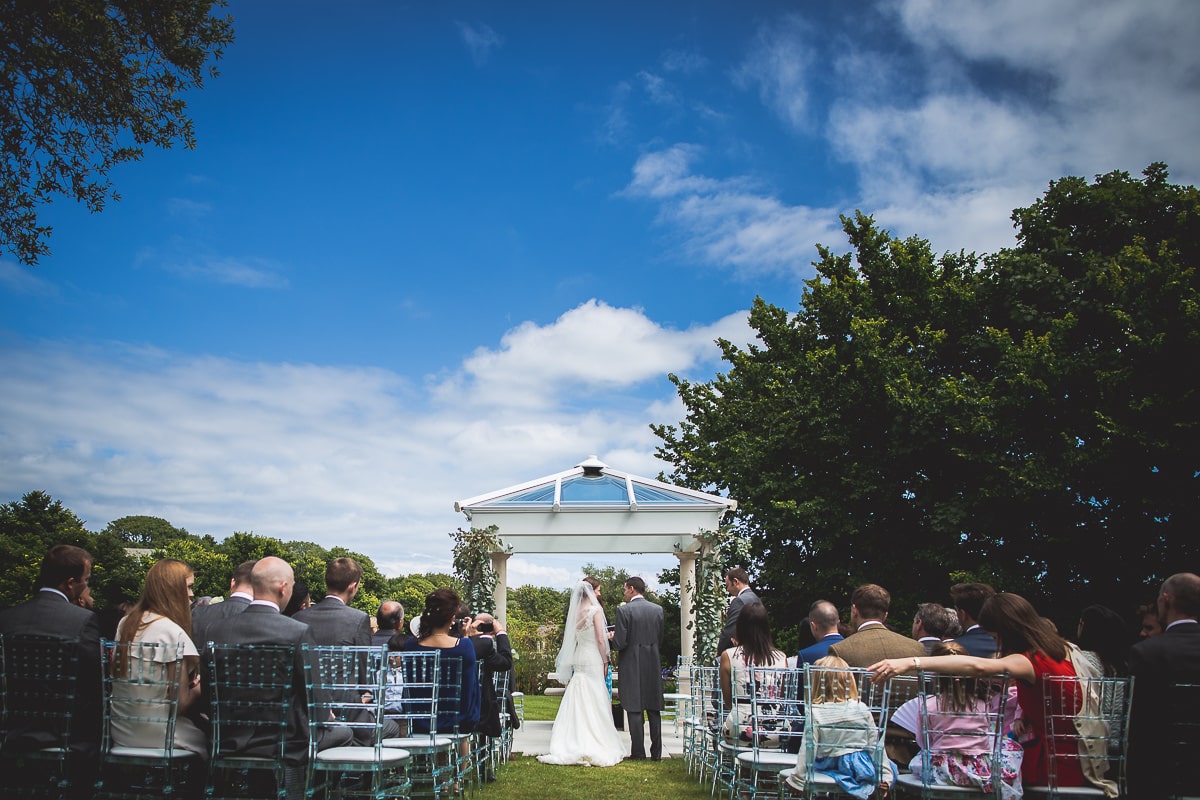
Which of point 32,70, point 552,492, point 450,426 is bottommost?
point 552,492

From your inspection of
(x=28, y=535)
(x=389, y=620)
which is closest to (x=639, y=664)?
(x=389, y=620)

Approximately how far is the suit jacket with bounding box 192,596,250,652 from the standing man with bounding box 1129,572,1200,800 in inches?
195

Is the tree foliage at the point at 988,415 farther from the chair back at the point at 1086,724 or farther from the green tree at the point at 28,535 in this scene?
the green tree at the point at 28,535

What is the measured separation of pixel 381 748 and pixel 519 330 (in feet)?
60.1

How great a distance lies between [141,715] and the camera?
14.8 feet

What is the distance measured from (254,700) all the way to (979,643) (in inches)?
172

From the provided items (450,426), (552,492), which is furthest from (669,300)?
(552,492)

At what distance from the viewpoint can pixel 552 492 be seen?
1271 cm

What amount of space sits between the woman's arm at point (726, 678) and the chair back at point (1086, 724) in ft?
7.38

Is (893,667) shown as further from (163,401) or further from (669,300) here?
(669,300)

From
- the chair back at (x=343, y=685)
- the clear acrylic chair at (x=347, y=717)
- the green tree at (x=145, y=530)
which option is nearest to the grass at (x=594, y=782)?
the clear acrylic chair at (x=347, y=717)

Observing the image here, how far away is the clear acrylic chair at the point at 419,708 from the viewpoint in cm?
536

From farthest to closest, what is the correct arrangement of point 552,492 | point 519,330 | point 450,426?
1. point 519,330
2. point 450,426
3. point 552,492

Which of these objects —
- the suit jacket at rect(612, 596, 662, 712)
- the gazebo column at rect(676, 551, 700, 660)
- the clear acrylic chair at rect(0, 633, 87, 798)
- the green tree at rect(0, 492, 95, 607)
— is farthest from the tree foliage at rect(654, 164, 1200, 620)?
the green tree at rect(0, 492, 95, 607)
